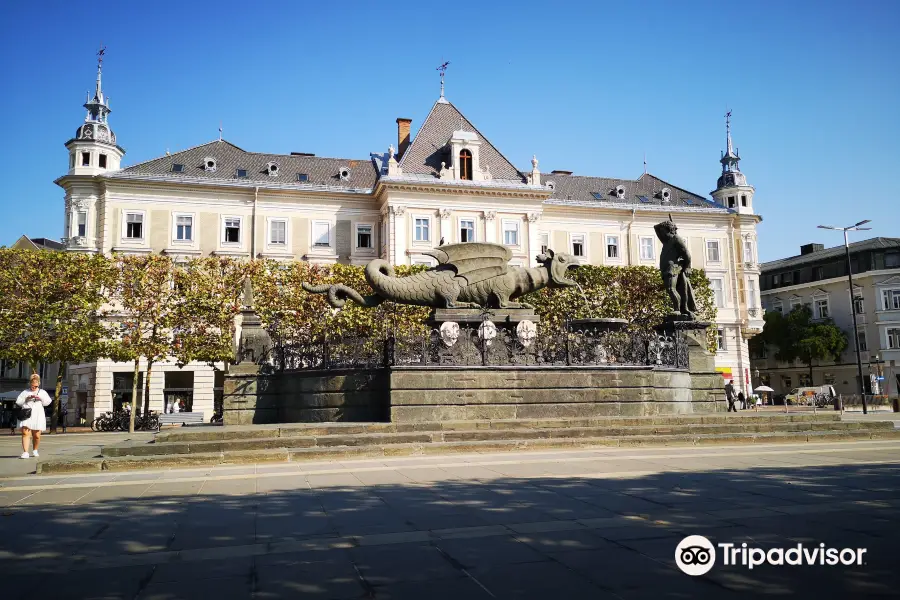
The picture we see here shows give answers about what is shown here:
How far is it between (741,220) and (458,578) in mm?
60765

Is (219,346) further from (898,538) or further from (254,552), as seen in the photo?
(898,538)

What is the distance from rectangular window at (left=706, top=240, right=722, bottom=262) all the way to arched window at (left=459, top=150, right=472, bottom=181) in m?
22.3

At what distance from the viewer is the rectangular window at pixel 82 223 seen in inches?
1741

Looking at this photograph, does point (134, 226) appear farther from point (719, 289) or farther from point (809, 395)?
point (809, 395)

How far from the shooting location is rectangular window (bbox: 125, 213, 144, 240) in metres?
44.2

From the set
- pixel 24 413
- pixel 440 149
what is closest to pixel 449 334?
pixel 24 413

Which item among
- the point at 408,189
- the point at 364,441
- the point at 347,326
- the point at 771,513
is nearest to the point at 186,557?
the point at 771,513

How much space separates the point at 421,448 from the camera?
13.4 m

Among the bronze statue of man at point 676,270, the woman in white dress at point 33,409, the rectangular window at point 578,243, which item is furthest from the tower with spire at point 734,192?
the woman in white dress at point 33,409

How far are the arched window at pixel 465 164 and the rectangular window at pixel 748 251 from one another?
26.9 meters

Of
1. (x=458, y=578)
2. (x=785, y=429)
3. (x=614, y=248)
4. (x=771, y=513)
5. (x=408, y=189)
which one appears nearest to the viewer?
(x=458, y=578)

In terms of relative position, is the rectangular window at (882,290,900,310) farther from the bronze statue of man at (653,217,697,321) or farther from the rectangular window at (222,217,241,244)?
the rectangular window at (222,217,241,244)

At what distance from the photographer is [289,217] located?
47.4m

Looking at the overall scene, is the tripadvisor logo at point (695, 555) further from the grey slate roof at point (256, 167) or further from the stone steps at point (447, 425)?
the grey slate roof at point (256, 167)
